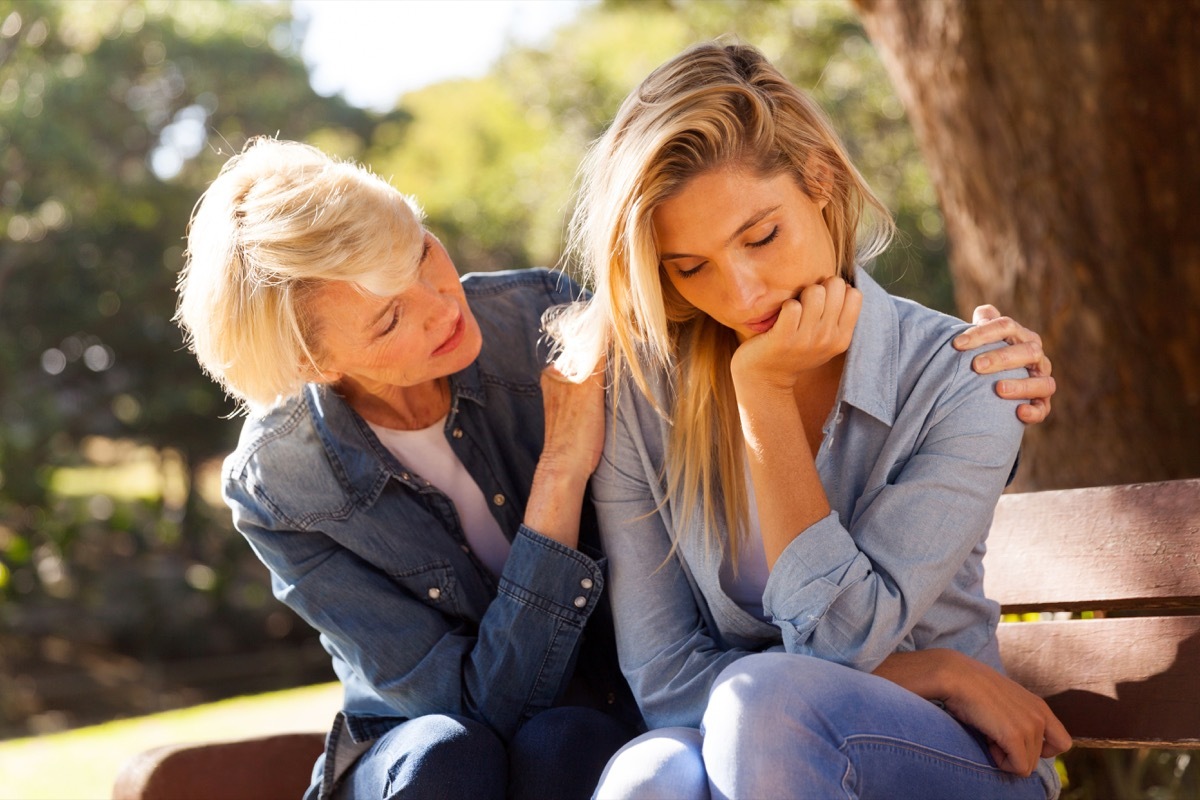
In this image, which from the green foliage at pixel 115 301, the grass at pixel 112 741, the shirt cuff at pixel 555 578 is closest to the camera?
the shirt cuff at pixel 555 578

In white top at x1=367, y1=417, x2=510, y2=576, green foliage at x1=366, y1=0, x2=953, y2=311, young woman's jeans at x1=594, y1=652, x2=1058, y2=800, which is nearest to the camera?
young woman's jeans at x1=594, y1=652, x2=1058, y2=800

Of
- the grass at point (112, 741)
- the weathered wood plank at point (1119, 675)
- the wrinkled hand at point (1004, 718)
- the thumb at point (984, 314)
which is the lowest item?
the grass at point (112, 741)

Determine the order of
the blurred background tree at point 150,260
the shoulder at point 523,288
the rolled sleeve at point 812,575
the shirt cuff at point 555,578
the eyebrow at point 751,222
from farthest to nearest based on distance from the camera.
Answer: the blurred background tree at point 150,260
the shoulder at point 523,288
the shirt cuff at point 555,578
the eyebrow at point 751,222
the rolled sleeve at point 812,575

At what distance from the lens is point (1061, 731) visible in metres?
1.90

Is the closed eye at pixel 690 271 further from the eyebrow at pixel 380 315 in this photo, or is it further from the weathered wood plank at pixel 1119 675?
the weathered wood plank at pixel 1119 675

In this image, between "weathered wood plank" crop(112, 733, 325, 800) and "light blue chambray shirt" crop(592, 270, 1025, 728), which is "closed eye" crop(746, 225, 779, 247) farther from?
"weathered wood plank" crop(112, 733, 325, 800)

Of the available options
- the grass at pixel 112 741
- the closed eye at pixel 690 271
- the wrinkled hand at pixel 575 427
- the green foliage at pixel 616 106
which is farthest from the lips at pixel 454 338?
the green foliage at pixel 616 106

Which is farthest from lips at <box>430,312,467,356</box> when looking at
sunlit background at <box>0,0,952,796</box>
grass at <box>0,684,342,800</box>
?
sunlit background at <box>0,0,952,796</box>

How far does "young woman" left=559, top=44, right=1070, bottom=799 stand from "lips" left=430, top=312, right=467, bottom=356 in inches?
8.8

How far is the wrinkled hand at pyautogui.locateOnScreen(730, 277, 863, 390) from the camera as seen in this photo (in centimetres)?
195

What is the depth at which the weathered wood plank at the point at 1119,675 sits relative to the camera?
2004 mm

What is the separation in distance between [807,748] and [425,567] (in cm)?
96

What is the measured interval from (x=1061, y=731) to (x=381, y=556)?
124cm

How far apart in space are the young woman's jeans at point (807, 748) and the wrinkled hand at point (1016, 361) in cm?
49
